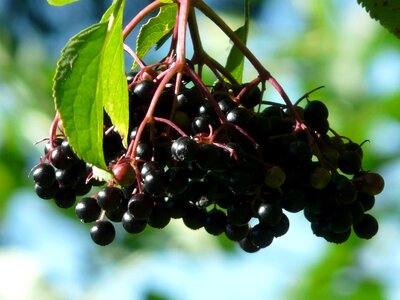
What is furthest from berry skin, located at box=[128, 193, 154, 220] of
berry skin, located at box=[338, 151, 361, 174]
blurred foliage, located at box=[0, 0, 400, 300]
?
blurred foliage, located at box=[0, 0, 400, 300]

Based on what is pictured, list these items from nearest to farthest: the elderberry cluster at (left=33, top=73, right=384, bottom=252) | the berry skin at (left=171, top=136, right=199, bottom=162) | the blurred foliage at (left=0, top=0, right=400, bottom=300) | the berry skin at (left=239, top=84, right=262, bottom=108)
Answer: the berry skin at (left=171, top=136, right=199, bottom=162) < the elderberry cluster at (left=33, top=73, right=384, bottom=252) < the berry skin at (left=239, top=84, right=262, bottom=108) < the blurred foliage at (left=0, top=0, right=400, bottom=300)

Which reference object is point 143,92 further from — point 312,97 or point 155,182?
point 312,97

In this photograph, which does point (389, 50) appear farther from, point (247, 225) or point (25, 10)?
Result: point (25, 10)

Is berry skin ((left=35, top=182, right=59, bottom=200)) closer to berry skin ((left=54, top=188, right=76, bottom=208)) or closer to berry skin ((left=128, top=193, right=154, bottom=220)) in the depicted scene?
berry skin ((left=54, top=188, right=76, bottom=208))

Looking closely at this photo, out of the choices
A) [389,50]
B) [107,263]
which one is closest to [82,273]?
[107,263]

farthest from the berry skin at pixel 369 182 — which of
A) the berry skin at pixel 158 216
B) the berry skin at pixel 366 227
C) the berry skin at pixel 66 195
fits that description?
the berry skin at pixel 66 195

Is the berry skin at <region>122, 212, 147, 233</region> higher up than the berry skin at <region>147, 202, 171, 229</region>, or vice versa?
the berry skin at <region>147, 202, 171, 229</region>
